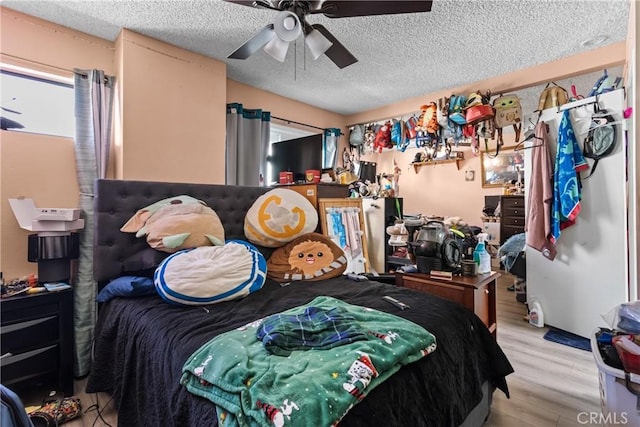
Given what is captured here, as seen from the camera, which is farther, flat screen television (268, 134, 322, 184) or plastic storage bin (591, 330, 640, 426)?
flat screen television (268, 134, 322, 184)

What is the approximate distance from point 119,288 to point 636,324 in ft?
8.39

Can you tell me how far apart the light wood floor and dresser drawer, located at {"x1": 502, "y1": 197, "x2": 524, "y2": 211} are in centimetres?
262

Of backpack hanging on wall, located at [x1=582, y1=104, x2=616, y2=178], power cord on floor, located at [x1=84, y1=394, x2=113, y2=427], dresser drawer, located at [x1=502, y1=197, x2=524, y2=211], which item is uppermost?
backpack hanging on wall, located at [x1=582, y1=104, x2=616, y2=178]

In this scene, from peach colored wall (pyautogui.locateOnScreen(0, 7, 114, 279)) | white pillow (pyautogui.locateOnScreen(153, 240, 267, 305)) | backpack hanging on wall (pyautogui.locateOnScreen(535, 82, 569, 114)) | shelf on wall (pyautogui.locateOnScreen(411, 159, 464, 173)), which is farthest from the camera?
shelf on wall (pyautogui.locateOnScreen(411, 159, 464, 173))

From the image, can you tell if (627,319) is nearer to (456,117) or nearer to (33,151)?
(456,117)

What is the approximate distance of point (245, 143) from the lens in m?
3.42

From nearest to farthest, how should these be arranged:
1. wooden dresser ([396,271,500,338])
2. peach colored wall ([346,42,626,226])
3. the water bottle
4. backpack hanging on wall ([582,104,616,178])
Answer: wooden dresser ([396,271,500,338]) → the water bottle → backpack hanging on wall ([582,104,616,178]) → peach colored wall ([346,42,626,226])

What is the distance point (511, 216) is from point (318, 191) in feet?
12.4

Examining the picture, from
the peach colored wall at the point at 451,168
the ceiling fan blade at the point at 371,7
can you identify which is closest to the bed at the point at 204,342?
the ceiling fan blade at the point at 371,7

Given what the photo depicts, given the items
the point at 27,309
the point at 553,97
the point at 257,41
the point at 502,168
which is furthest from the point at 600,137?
the point at 27,309

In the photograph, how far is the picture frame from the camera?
540cm

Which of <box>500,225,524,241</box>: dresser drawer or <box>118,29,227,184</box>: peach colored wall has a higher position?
<box>118,29,227,184</box>: peach colored wall

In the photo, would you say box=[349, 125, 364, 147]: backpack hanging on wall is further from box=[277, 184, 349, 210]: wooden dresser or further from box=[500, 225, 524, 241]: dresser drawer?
box=[500, 225, 524, 241]: dresser drawer

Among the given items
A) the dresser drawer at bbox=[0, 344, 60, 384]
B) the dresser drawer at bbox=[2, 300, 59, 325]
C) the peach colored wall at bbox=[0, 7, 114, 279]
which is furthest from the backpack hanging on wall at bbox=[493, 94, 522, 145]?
the dresser drawer at bbox=[0, 344, 60, 384]
